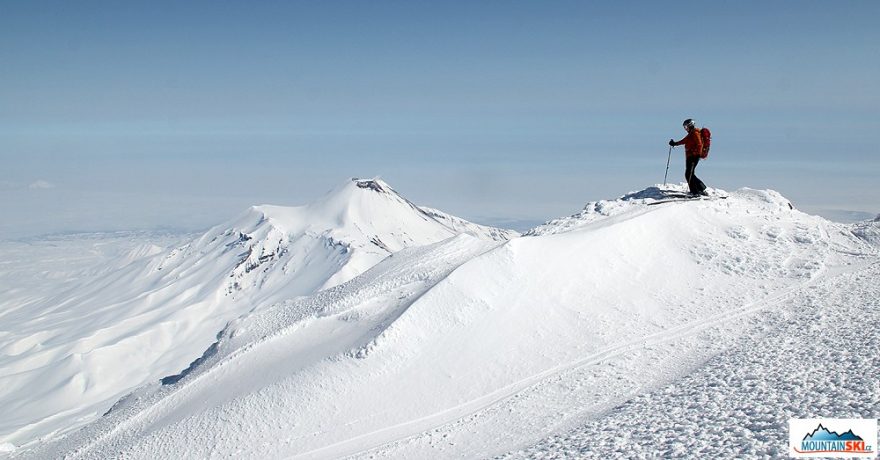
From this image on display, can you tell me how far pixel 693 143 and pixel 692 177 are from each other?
1591mm

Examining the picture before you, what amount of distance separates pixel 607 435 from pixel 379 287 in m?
10.8

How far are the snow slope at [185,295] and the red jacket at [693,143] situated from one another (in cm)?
9630

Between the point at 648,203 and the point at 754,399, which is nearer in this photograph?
the point at 754,399

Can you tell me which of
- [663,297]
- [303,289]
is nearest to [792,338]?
[663,297]

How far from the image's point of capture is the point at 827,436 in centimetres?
790

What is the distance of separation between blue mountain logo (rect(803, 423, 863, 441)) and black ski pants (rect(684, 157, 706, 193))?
1342 cm

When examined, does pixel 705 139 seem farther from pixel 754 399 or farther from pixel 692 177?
pixel 754 399

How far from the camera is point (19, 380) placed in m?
117

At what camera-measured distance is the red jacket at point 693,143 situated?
64.4 feet

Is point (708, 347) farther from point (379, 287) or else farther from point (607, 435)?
point (379, 287)

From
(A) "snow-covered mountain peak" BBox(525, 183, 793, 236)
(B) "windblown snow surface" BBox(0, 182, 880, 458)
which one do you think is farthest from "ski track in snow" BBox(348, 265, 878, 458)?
(A) "snow-covered mountain peak" BBox(525, 183, 793, 236)

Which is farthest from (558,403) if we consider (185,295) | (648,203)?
(185,295)

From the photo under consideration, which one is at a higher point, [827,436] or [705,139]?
[705,139]

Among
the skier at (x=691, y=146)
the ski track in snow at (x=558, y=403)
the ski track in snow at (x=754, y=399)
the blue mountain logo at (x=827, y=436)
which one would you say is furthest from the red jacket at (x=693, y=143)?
the blue mountain logo at (x=827, y=436)
